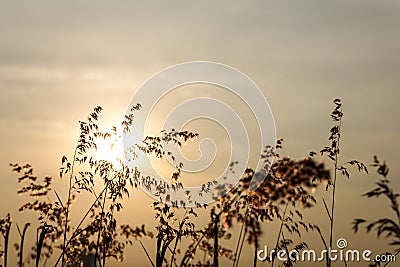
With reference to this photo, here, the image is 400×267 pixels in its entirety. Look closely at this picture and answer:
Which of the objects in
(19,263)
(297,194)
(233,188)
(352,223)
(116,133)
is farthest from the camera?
(116,133)

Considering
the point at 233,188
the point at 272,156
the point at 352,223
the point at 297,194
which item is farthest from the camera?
the point at 272,156

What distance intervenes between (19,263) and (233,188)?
12.9ft

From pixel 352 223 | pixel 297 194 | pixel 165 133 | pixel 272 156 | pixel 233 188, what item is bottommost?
pixel 352 223

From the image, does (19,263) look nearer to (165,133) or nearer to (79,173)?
(79,173)

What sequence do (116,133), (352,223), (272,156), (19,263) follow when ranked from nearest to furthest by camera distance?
(352,223), (272,156), (19,263), (116,133)

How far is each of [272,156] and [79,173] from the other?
11.1ft

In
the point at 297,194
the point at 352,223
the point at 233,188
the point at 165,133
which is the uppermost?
Answer: the point at 165,133

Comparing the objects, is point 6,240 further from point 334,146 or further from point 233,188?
point 334,146

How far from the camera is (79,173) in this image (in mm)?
10953

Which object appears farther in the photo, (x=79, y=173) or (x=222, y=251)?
(x=79, y=173)

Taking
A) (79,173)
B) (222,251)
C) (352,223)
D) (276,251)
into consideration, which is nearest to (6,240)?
(79,173)

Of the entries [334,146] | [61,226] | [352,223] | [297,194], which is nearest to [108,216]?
[61,226]

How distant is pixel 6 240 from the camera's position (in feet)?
33.3

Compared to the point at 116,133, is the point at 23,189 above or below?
below
